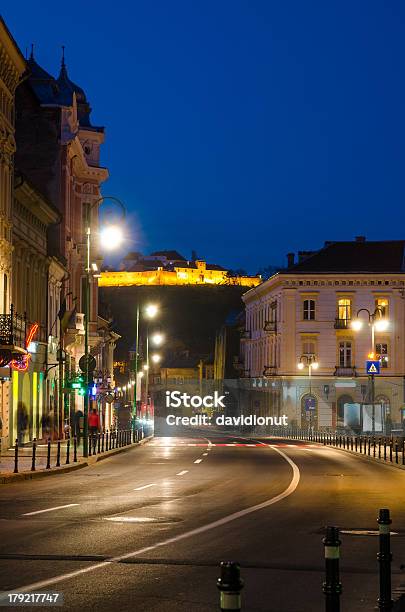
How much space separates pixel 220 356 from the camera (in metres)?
141

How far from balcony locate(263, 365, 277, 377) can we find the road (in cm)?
7083

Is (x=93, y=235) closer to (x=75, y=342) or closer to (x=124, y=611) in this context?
(x=75, y=342)

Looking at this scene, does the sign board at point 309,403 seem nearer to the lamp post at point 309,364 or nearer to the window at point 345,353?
the lamp post at point 309,364

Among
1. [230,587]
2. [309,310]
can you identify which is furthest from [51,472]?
[309,310]

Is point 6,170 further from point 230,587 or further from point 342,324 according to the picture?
point 342,324

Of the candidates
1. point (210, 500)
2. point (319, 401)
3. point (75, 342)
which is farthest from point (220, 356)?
point (210, 500)

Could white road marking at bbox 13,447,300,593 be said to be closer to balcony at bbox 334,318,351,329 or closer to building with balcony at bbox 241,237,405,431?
building with balcony at bbox 241,237,405,431

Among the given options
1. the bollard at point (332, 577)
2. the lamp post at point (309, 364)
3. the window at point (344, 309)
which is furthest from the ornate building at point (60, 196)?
the bollard at point (332, 577)

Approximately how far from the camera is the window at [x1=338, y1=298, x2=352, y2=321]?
9981 cm

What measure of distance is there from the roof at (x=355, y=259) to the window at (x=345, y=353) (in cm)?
621

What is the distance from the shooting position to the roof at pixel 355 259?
330 feet

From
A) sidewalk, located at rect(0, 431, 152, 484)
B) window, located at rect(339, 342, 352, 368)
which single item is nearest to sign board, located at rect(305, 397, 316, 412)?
window, located at rect(339, 342, 352, 368)

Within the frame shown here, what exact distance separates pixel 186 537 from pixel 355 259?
8855 centimetres

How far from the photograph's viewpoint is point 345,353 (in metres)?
100
